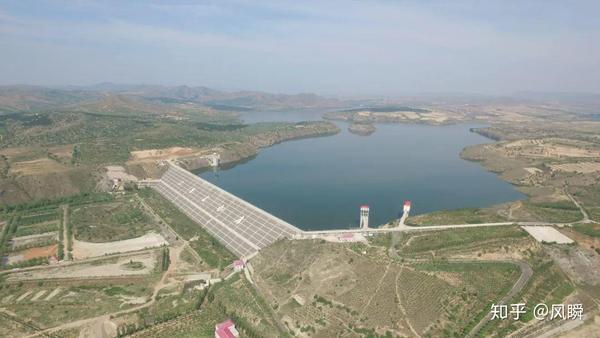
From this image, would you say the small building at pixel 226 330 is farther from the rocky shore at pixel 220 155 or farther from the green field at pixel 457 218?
the rocky shore at pixel 220 155

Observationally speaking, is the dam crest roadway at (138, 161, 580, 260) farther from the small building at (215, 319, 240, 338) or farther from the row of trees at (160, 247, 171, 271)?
the small building at (215, 319, 240, 338)

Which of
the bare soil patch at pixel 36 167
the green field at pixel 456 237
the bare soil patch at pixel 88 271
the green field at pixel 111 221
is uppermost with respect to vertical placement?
the green field at pixel 456 237

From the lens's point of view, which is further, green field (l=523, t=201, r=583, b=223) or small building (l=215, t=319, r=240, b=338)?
green field (l=523, t=201, r=583, b=223)

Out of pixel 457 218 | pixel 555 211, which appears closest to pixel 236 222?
pixel 457 218

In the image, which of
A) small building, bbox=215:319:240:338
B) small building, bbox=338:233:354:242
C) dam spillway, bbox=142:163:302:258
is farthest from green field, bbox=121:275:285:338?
small building, bbox=338:233:354:242

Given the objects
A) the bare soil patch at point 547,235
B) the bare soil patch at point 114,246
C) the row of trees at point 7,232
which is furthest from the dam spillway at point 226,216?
the bare soil patch at point 547,235

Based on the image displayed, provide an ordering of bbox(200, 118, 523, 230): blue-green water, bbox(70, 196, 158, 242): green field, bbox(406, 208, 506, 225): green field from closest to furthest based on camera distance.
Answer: bbox(406, 208, 506, 225): green field
bbox(70, 196, 158, 242): green field
bbox(200, 118, 523, 230): blue-green water

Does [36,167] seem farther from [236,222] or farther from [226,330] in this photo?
[226,330]
